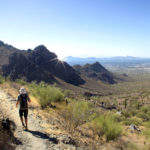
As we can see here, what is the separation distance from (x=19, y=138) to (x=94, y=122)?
14.7 ft

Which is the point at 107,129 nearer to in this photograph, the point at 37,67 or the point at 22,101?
the point at 22,101

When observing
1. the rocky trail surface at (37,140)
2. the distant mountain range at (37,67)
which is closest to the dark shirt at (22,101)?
the rocky trail surface at (37,140)

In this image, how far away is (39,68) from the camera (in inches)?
2589

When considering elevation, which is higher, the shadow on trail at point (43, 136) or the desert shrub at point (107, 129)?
the shadow on trail at point (43, 136)

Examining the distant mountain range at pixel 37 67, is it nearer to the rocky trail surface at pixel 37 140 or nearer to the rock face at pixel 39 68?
the rock face at pixel 39 68

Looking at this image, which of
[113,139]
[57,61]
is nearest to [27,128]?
[113,139]

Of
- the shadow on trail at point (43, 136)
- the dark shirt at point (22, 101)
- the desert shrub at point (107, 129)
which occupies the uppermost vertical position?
the dark shirt at point (22, 101)

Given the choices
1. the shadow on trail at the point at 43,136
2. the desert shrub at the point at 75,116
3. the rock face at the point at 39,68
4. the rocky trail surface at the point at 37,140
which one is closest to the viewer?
the rocky trail surface at the point at 37,140

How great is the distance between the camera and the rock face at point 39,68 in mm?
61438

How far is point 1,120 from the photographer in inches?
201

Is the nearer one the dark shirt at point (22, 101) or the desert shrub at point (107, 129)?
the dark shirt at point (22, 101)

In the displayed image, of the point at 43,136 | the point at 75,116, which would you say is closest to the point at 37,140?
the point at 43,136

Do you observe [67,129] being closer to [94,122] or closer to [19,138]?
[94,122]

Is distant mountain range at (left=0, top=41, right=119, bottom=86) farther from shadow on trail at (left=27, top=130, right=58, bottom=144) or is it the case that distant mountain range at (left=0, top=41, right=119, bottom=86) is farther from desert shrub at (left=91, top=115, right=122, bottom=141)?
shadow on trail at (left=27, top=130, right=58, bottom=144)
